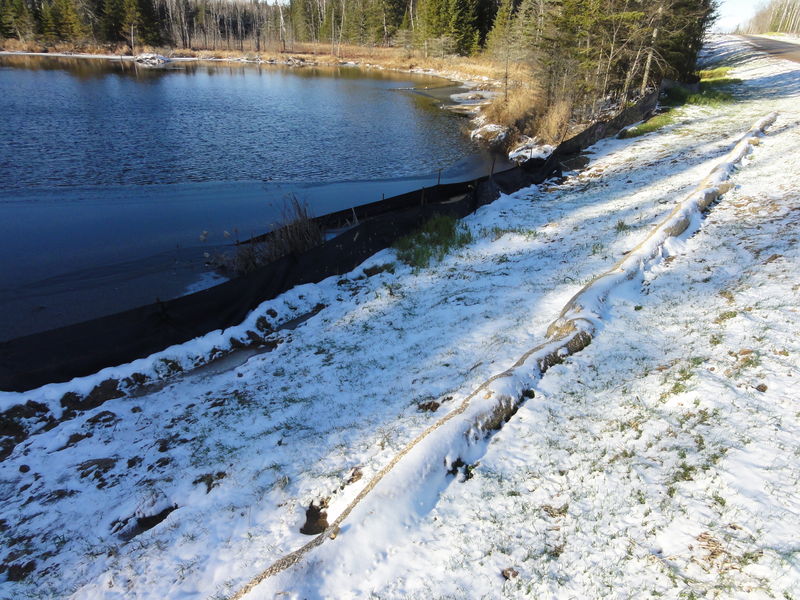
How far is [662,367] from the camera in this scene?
4.58 metres

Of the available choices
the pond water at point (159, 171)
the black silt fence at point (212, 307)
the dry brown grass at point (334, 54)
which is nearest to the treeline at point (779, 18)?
the dry brown grass at point (334, 54)

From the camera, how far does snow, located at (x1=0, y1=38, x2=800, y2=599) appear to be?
2.87 metres

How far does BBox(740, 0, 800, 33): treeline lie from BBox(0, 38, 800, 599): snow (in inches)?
4982

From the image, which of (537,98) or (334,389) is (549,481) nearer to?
(334,389)

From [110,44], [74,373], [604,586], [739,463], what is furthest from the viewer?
[110,44]

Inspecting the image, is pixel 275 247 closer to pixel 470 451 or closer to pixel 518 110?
pixel 470 451

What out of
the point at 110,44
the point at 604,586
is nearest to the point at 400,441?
the point at 604,586

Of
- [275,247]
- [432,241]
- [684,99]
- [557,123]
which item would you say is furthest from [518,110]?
[275,247]

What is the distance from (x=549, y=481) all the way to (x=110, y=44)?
306ft

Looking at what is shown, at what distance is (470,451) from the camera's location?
3689 mm

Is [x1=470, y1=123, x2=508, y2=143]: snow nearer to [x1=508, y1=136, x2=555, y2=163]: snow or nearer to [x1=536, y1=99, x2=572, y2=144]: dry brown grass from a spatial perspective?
[x1=508, y1=136, x2=555, y2=163]: snow

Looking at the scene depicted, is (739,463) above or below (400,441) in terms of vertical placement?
above

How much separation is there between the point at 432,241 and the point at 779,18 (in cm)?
15272

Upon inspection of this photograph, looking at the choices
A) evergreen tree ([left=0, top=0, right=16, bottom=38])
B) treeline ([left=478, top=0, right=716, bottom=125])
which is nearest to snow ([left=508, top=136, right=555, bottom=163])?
treeline ([left=478, top=0, right=716, bottom=125])
